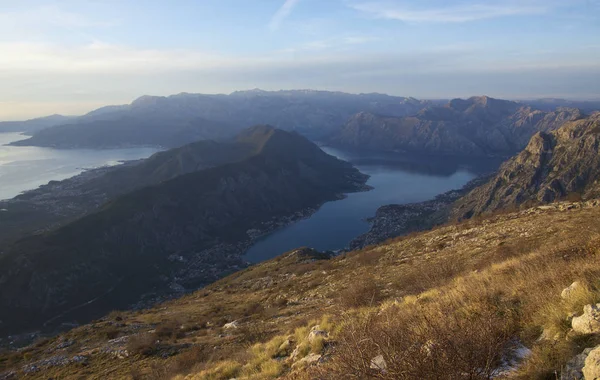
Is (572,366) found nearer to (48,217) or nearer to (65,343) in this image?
(65,343)

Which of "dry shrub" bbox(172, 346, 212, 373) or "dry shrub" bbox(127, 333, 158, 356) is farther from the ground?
"dry shrub" bbox(172, 346, 212, 373)

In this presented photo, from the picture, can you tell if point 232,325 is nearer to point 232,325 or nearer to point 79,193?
point 232,325

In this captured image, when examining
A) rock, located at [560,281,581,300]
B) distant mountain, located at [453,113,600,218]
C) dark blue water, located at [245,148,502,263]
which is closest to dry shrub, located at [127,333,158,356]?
rock, located at [560,281,581,300]

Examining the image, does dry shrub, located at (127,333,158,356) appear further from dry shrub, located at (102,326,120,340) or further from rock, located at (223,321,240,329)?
dry shrub, located at (102,326,120,340)

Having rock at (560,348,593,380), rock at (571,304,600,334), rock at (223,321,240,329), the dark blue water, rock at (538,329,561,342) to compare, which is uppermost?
rock at (571,304,600,334)

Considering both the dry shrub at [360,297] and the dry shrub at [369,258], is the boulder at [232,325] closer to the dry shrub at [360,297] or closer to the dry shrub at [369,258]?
the dry shrub at [360,297]

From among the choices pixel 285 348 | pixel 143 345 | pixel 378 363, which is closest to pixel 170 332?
pixel 143 345
